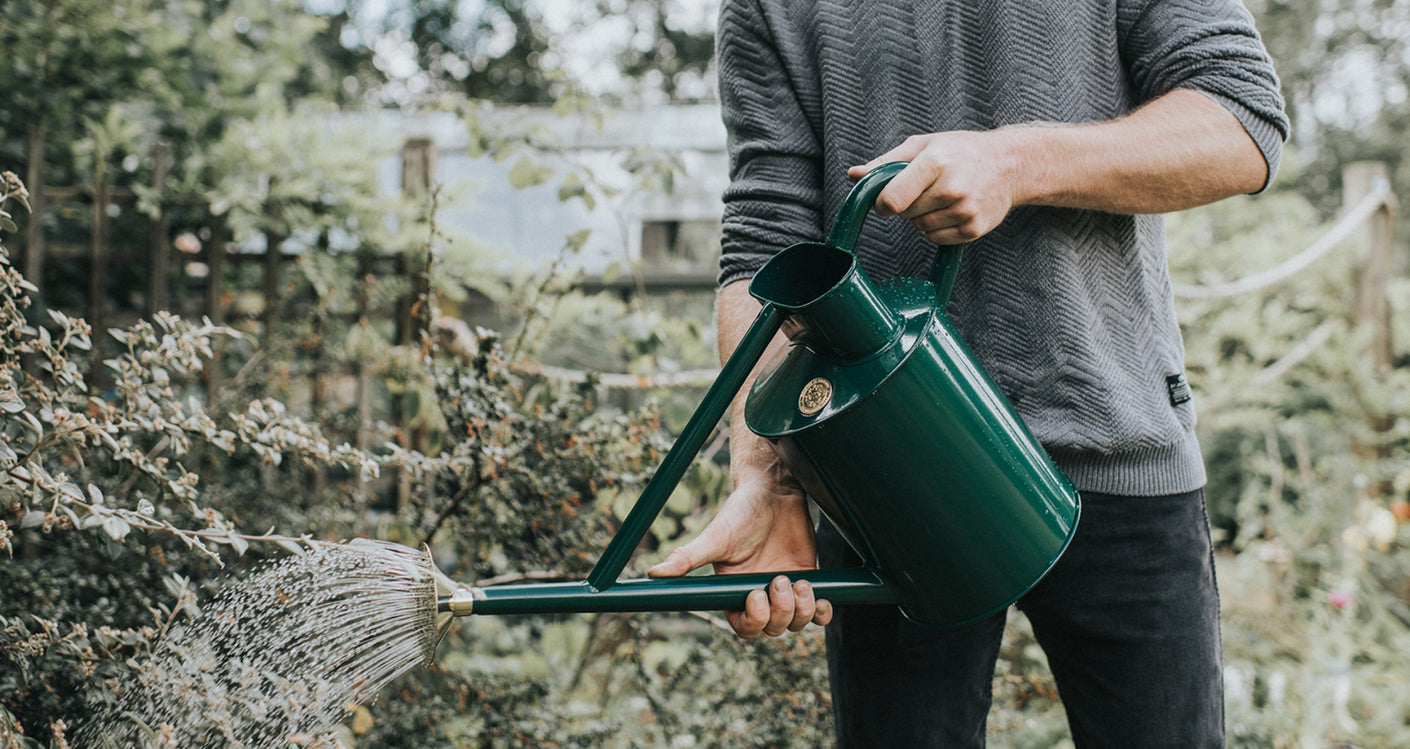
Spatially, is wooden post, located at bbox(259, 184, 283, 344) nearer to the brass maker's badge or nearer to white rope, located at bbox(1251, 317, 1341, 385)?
the brass maker's badge

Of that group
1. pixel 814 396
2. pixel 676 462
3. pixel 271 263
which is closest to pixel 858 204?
pixel 814 396

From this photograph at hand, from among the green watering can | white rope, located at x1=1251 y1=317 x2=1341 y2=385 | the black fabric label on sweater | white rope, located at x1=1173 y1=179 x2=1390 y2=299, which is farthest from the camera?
white rope, located at x1=1251 y1=317 x2=1341 y2=385

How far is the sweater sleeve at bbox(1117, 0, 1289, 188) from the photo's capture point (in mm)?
942

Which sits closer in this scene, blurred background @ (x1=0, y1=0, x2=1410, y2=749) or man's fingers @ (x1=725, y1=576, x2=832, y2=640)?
man's fingers @ (x1=725, y1=576, x2=832, y2=640)

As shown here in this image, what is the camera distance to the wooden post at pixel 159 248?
263cm

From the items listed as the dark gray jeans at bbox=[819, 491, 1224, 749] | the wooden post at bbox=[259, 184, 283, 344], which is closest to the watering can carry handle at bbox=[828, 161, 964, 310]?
the dark gray jeans at bbox=[819, 491, 1224, 749]

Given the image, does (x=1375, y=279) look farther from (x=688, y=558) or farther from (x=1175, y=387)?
(x=688, y=558)

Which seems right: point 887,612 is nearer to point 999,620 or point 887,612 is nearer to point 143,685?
point 999,620

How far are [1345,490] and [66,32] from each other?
4.59 meters

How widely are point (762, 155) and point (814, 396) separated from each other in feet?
1.40

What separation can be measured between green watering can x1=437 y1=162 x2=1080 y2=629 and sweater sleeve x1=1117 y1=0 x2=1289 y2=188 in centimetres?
31

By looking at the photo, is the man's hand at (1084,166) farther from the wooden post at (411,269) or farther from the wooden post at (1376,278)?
the wooden post at (1376,278)

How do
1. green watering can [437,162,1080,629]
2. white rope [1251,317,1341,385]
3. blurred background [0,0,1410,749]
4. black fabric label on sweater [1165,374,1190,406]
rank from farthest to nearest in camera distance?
white rope [1251,317,1341,385], blurred background [0,0,1410,749], black fabric label on sweater [1165,374,1190,406], green watering can [437,162,1080,629]

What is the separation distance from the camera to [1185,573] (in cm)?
103
